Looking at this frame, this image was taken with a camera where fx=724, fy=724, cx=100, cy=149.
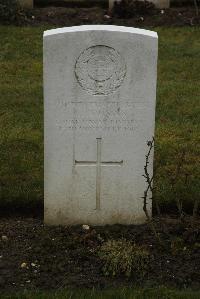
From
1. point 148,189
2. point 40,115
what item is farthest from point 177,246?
point 40,115

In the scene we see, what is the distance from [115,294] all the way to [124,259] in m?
0.33

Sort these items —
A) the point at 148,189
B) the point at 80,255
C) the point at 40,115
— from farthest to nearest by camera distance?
the point at 40,115 → the point at 148,189 → the point at 80,255

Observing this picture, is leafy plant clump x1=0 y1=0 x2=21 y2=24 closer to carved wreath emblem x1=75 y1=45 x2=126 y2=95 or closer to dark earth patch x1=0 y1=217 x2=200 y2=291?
dark earth patch x1=0 y1=217 x2=200 y2=291

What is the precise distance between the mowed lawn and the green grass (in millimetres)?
1395

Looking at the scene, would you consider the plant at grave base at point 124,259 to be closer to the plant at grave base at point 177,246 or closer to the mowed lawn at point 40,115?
the plant at grave base at point 177,246

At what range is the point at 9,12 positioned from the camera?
37.0 feet

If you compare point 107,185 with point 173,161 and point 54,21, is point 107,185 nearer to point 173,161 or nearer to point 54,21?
point 173,161

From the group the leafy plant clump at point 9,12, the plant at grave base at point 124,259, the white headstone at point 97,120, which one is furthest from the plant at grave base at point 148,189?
the leafy plant clump at point 9,12

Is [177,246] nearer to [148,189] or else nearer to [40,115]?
[148,189]

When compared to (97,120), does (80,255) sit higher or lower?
lower

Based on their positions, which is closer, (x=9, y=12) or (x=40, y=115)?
A: (x=40, y=115)

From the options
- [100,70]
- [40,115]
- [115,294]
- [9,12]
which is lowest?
[115,294]

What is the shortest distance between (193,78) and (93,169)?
4.37 meters

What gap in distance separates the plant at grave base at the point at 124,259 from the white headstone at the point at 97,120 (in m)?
0.51
